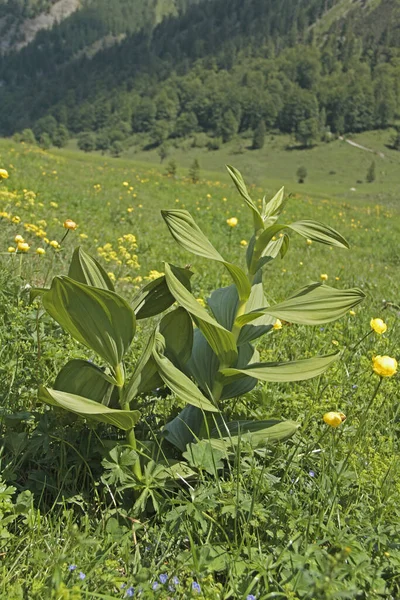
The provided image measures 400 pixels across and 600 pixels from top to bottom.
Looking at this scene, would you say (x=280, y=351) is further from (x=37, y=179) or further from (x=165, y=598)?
(x=37, y=179)

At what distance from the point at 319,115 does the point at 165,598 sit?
180 meters

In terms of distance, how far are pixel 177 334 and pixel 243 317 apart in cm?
36

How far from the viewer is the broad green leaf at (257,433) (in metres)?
2.36

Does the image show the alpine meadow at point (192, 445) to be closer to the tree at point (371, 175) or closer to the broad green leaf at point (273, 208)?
the broad green leaf at point (273, 208)

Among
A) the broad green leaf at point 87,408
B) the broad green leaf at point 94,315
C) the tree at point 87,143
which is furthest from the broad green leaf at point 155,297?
the tree at point 87,143

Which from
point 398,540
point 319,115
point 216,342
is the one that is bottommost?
point 319,115

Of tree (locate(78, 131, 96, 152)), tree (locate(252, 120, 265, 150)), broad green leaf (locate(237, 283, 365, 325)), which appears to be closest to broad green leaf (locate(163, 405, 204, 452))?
broad green leaf (locate(237, 283, 365, 325))

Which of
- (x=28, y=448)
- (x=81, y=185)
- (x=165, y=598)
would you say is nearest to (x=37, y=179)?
(x=81, y=185)

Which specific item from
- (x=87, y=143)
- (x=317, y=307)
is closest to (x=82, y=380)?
(x=317, y=307)

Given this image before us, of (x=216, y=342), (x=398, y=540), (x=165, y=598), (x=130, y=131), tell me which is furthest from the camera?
(x=130, y=131)

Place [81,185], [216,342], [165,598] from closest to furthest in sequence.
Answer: [165,598] < [216,342] < [81,185]

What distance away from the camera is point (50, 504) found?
2307 millimetres

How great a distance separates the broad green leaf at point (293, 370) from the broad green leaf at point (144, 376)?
347 millimetres

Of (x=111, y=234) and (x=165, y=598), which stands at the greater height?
(x=165, y=598)
